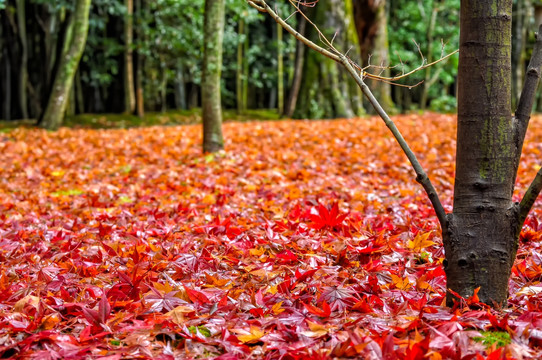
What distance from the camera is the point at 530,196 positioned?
2135 mm

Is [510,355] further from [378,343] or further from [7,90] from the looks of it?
[7,90]

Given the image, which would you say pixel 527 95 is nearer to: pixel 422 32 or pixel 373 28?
pixel 373 28

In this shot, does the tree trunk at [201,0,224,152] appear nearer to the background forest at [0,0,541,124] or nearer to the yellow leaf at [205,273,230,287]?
the background forest at [0,0,541,124]

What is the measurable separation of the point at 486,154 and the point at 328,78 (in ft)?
33.7

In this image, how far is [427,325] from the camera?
1.98 metres

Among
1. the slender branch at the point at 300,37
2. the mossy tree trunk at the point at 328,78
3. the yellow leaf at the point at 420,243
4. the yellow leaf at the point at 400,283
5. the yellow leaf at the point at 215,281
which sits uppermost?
the mossy tree trunk at the point at 328,78

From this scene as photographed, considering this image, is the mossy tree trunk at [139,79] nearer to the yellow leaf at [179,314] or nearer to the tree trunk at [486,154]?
the yellow leaf at [179,314]

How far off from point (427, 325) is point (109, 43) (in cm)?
1880

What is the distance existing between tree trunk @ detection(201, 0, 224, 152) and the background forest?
206 centimetres

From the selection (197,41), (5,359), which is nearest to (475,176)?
(5,359)

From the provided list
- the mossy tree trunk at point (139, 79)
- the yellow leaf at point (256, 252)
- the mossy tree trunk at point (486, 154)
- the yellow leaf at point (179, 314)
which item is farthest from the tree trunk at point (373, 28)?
the yellow leaf at point (179, 314)

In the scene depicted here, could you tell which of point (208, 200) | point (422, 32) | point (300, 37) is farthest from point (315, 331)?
point (422, 32)

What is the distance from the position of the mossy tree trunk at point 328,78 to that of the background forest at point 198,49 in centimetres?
2

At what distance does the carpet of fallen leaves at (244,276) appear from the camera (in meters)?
1.99
